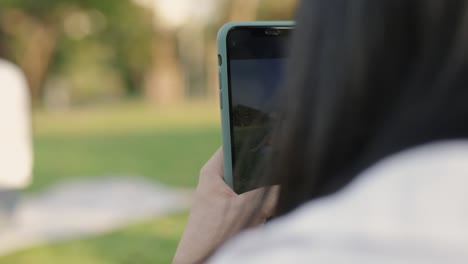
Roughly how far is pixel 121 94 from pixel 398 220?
34.0 m

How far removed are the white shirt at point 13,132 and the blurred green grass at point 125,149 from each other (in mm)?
1973

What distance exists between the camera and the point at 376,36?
66cm

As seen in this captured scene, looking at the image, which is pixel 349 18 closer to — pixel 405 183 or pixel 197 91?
pixel 405 183

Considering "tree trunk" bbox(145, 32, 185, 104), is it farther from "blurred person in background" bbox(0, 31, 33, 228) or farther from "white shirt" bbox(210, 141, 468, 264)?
"white shirt" bbox(210, 141, 468, 264)

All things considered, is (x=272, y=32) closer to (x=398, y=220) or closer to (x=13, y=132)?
(x=398, y=220)

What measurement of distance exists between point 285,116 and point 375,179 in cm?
15

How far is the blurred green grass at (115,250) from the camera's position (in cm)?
421

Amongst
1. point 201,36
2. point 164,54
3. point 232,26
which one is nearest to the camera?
point 232,26

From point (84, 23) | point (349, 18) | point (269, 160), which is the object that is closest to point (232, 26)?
point (269, 160)

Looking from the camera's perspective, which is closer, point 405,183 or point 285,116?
point 405,183

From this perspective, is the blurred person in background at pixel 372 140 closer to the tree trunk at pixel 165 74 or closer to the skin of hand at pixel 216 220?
the skin of hand at pixel 216 220

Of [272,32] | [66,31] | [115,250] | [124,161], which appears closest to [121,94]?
[66,31]

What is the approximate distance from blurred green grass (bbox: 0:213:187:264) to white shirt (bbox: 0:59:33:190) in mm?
581

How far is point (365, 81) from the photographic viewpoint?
0.67m
